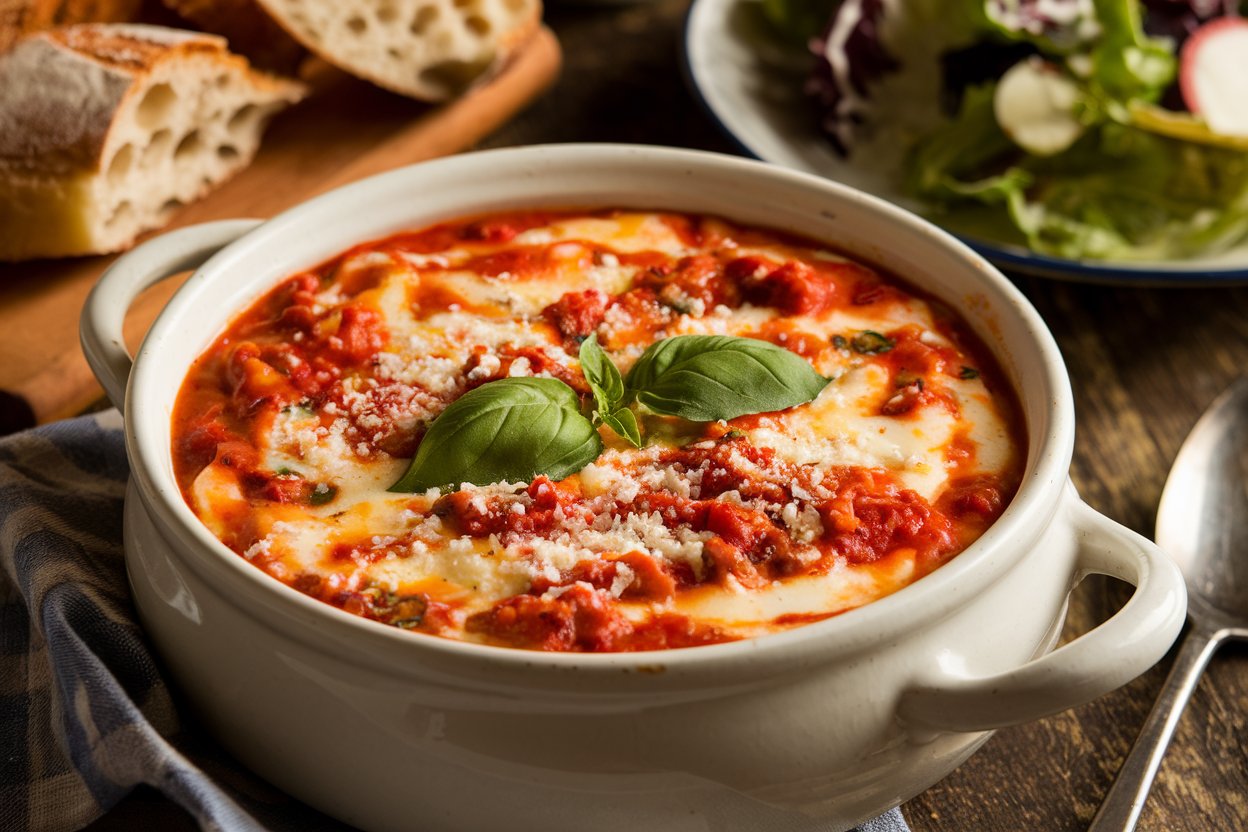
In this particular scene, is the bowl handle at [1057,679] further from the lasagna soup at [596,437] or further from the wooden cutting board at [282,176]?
the wooden cutting board at [282,176]

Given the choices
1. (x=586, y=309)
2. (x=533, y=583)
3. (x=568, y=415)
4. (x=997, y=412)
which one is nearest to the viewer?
(x=533, y=583)

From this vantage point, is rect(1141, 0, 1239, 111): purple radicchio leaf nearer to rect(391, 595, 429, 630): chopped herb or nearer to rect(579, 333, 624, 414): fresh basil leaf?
rect(579, 333, 624, 414): fresh basil leaf

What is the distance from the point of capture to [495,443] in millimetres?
1981

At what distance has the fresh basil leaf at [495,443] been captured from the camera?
1.98 metres

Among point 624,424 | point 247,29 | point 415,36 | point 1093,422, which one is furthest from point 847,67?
point 624,424

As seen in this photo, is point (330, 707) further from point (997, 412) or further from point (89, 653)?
point (997, 412)

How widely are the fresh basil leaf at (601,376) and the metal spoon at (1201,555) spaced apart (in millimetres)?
1018

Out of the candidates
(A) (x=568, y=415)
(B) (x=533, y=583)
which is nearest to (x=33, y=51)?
(A) (x=568, y=415)

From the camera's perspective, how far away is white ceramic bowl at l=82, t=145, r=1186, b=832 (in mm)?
1590

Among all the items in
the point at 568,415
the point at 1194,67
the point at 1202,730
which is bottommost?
the point at 1202,730

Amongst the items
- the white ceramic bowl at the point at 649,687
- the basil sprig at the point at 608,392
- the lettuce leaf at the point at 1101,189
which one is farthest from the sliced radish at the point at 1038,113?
the basil sprig at the point at 608,392

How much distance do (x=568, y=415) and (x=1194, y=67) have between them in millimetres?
2778

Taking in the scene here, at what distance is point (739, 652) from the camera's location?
1.56 metres

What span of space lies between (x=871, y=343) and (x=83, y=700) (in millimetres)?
1422
